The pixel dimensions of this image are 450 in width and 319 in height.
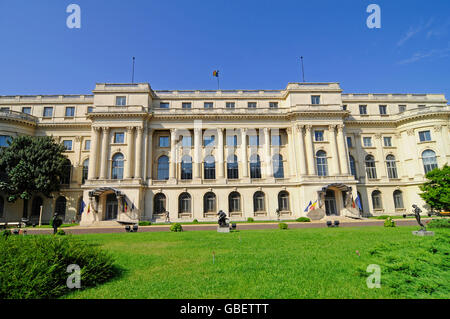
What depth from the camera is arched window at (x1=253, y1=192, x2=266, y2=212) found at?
40.0 meters

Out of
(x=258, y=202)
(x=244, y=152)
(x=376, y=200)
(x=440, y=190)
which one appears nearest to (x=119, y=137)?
(x=244, y=152)

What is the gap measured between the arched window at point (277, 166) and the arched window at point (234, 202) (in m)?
7.54

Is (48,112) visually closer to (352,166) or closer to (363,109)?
(352,166)

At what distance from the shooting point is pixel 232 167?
41531mm

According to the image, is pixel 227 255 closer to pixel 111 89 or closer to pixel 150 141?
pixel 150 141

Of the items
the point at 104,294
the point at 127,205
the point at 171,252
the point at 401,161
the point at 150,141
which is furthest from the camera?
the point at 401,161

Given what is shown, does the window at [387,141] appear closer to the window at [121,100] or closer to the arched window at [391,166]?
the arched window at [391,166]

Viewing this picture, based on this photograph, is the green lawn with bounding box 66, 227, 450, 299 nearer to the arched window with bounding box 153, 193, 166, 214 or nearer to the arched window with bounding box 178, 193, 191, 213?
the arched window with bounding box 178, 193, 191, 213

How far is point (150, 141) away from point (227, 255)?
107ft

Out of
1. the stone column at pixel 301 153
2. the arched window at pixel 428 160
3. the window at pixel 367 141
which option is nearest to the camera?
the stone column at pixel 301 153

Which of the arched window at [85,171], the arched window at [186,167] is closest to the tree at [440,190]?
the arched window at [186,167]

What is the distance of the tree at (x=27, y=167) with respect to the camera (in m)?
34.9
